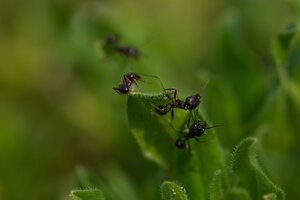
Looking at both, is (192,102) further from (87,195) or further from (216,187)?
(87,195)

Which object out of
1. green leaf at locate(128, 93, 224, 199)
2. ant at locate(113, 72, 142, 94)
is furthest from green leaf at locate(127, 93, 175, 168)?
ant at locate(113, 72, 142, 94)

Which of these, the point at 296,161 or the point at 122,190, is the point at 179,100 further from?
the point at 296,161

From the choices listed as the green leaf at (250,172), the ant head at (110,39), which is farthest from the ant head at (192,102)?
the ant head at (110,39)

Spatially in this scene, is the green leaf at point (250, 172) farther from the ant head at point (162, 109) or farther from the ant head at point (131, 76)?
the ant head at point (131, 76)

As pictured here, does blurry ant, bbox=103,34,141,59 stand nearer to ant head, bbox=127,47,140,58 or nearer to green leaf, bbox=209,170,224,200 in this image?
ant head, bbox=127,47,140,58

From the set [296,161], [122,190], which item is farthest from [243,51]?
[122,190]
